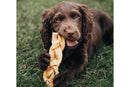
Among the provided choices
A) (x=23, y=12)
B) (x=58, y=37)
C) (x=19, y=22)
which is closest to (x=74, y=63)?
(x=58, y=37)

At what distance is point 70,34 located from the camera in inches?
124

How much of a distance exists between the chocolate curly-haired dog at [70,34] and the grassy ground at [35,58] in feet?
0.60

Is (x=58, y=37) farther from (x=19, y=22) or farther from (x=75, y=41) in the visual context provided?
(x=19, y=22)

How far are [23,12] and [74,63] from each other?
9.80 ft

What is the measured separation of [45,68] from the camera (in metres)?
3.35

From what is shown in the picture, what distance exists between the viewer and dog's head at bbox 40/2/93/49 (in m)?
3.26

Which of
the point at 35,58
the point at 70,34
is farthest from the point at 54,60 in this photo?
the point at 35,58

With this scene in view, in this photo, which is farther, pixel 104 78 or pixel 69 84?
pixel 104 78

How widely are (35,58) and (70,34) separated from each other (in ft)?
3.87

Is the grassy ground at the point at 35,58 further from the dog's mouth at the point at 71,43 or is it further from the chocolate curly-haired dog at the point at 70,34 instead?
the dog's mouth at the point at 71,43

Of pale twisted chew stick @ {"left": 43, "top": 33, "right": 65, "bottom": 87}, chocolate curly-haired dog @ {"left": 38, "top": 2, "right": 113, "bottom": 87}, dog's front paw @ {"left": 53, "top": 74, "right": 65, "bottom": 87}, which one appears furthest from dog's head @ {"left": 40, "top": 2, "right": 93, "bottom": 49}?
dog's front paw @ {"left": 53, "top": 74, "right": 65, "bottom": 87}

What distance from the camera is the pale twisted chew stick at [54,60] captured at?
324cm

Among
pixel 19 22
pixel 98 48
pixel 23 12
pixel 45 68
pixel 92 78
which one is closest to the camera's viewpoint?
pixel 45 68
